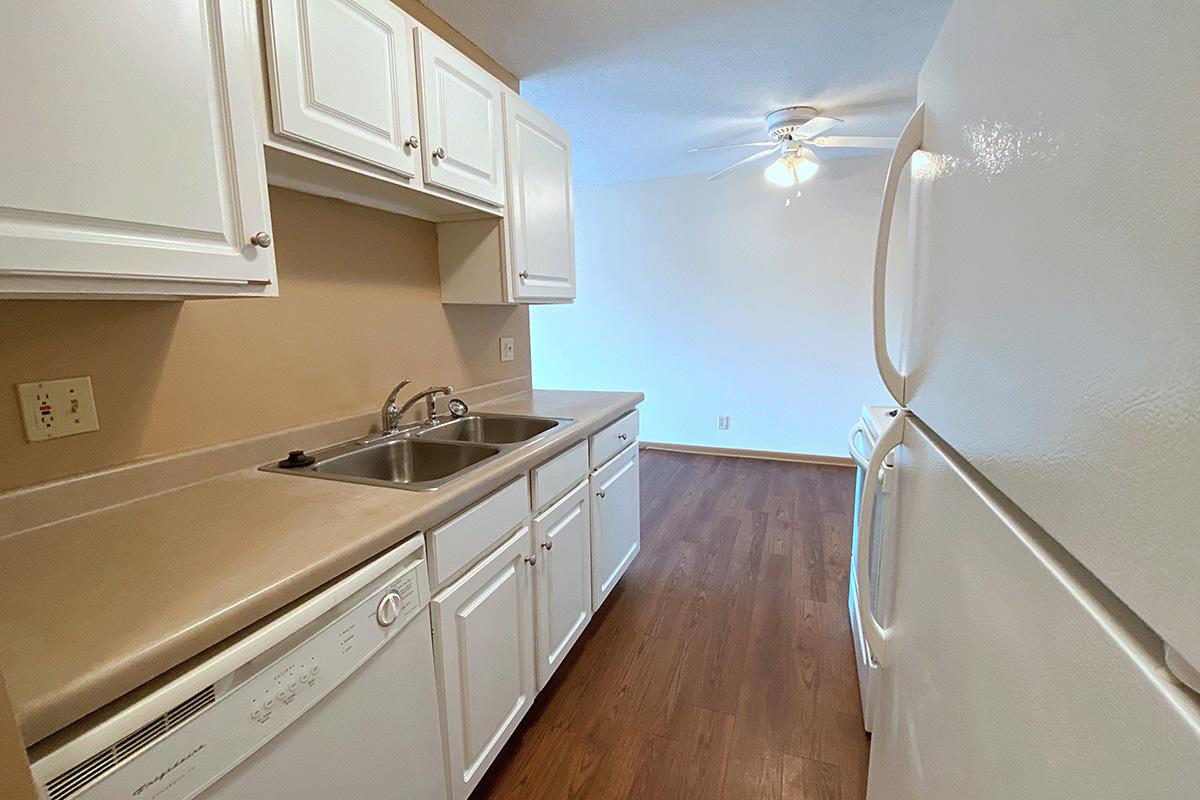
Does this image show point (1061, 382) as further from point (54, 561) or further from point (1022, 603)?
point (54, 561)

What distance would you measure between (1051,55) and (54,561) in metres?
1.49

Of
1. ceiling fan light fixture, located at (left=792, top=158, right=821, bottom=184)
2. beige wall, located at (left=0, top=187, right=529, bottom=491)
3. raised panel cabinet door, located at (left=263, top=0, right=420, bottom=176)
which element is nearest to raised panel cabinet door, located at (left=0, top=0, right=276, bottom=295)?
raised panel cabinet door, located at (left=263, top=0, right=420, bottom=176)

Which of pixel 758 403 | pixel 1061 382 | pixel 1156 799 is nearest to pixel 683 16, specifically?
pixel 1061 382

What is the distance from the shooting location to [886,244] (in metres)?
0.98

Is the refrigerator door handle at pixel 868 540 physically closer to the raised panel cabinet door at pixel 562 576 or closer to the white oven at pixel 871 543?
the white oven at pixel 871 543

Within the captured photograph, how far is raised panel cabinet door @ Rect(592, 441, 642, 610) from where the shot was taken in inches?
82.8

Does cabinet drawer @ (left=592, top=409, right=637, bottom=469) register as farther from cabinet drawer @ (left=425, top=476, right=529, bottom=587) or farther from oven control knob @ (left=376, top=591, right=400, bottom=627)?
oven control knob @ (left=376, top=591, right=400, bottom=627)

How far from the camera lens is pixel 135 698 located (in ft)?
2.15

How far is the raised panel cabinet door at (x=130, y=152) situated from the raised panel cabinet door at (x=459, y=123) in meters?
0.54

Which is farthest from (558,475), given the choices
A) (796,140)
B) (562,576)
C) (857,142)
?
(796,140)

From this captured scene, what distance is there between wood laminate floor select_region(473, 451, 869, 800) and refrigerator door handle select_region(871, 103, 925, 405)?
1.22m

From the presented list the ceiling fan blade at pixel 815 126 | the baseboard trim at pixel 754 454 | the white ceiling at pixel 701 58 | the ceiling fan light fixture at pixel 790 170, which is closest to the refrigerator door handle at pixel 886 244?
the white ceiling at pixel 701 58

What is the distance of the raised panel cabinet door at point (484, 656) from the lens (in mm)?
1236

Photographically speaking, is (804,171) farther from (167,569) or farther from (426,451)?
(167,569)
